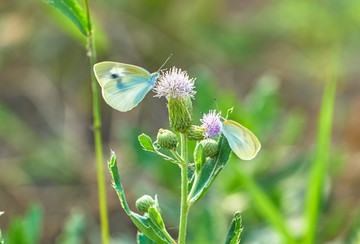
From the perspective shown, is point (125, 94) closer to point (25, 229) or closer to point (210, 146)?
point (210, 146)

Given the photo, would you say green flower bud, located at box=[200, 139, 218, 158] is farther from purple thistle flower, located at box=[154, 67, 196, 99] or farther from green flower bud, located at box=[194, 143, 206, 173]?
purple thistle flower, located at box=[154, 67, 196, 99]

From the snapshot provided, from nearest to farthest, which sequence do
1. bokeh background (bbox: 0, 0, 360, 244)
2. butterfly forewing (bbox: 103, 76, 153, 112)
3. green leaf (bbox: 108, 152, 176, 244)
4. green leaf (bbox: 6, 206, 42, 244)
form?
green leaf (bbox: 108, 152, 176, 244) < butterfly forewing (bbox: 103, 76, 153, 112) < green leaf (bbox: 6, 206, 42, 244) < bokeh background (bbox: 0, 0, 360, 244)

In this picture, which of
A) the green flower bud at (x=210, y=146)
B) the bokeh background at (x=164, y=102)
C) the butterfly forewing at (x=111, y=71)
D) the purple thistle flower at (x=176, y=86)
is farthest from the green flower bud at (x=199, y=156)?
the bokeh background at (x=164, y=102)

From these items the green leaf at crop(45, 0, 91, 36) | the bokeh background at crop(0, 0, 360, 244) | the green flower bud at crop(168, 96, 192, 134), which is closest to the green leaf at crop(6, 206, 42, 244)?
the bokeh background at crop(0, 0, 360, 244)

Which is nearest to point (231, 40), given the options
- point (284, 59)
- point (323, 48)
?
point (284, 59)

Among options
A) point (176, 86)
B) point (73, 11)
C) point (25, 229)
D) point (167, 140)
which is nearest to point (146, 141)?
point (167, 140)
